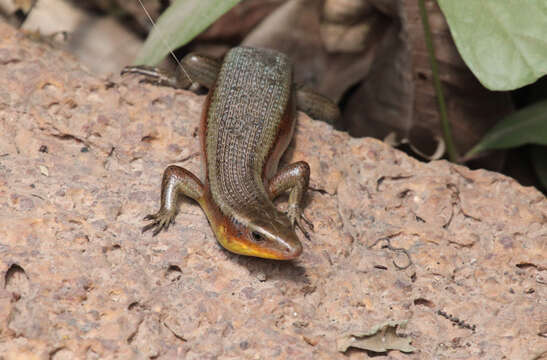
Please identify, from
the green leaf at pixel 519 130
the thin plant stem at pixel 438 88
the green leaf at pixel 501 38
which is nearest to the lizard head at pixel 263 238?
the green leaf at pixel 501 38

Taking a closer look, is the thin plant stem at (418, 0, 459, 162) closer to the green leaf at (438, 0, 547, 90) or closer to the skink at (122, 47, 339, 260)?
the green leaf at (438, 0, 547, 90)

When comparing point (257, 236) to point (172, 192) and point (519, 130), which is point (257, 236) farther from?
point (519, 130)

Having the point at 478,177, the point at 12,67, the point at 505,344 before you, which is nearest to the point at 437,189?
the point at 478,177

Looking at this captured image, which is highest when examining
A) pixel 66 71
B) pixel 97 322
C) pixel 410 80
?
pixel 66 71

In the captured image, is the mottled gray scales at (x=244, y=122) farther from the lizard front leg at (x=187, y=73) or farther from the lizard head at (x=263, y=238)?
the lizard front leg at (x=187, y=73)

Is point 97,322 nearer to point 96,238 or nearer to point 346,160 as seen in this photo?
point 96,238
